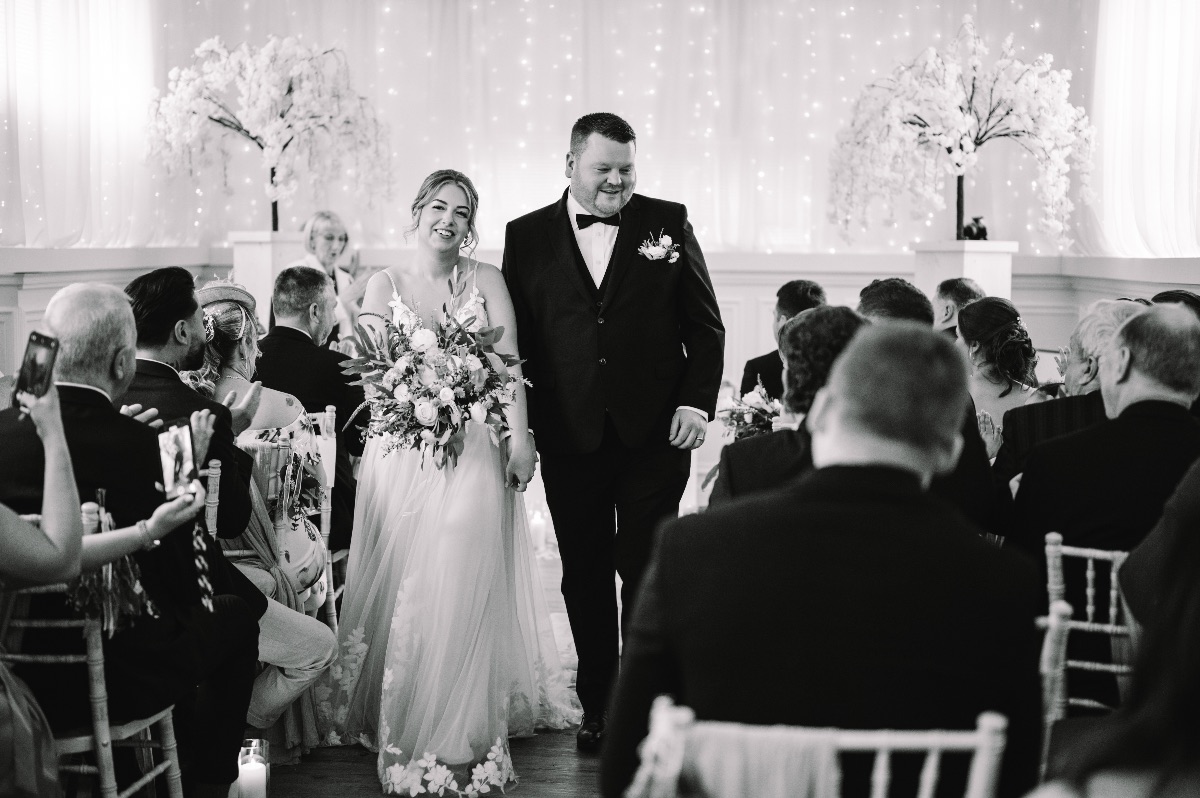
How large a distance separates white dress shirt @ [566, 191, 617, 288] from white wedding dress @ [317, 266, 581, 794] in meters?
0.44

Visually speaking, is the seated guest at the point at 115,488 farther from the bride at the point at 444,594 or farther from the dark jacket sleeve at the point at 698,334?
the dark jacket sleeve at the point at 698,334

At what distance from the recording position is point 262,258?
27.8 ft

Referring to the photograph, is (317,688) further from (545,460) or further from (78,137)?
(78,137)

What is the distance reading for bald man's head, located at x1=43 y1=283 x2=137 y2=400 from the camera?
2807 millimetres

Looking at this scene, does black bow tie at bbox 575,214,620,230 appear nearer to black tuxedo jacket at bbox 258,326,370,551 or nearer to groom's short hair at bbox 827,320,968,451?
black tuxedo jacket at bbox 258,326,370,551

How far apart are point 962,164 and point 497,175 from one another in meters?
4.04

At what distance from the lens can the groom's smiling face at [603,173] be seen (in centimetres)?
407

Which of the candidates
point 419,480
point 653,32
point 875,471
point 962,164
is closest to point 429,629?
point 419,480

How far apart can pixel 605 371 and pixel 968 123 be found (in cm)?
Answer: 413

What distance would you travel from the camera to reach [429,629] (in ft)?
12.9

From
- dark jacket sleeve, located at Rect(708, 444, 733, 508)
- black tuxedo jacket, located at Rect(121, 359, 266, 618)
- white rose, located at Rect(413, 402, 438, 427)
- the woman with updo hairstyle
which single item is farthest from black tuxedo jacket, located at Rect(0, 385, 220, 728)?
the woman with updo hairstyle

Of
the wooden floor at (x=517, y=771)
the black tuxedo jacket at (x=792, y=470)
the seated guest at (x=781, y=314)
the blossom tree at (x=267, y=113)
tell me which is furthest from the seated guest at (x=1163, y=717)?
the blossom tree at (x=267, y=113)

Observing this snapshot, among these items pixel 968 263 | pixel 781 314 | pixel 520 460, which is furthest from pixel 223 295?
pixel 968 263

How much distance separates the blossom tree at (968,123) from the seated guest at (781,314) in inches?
90.7
